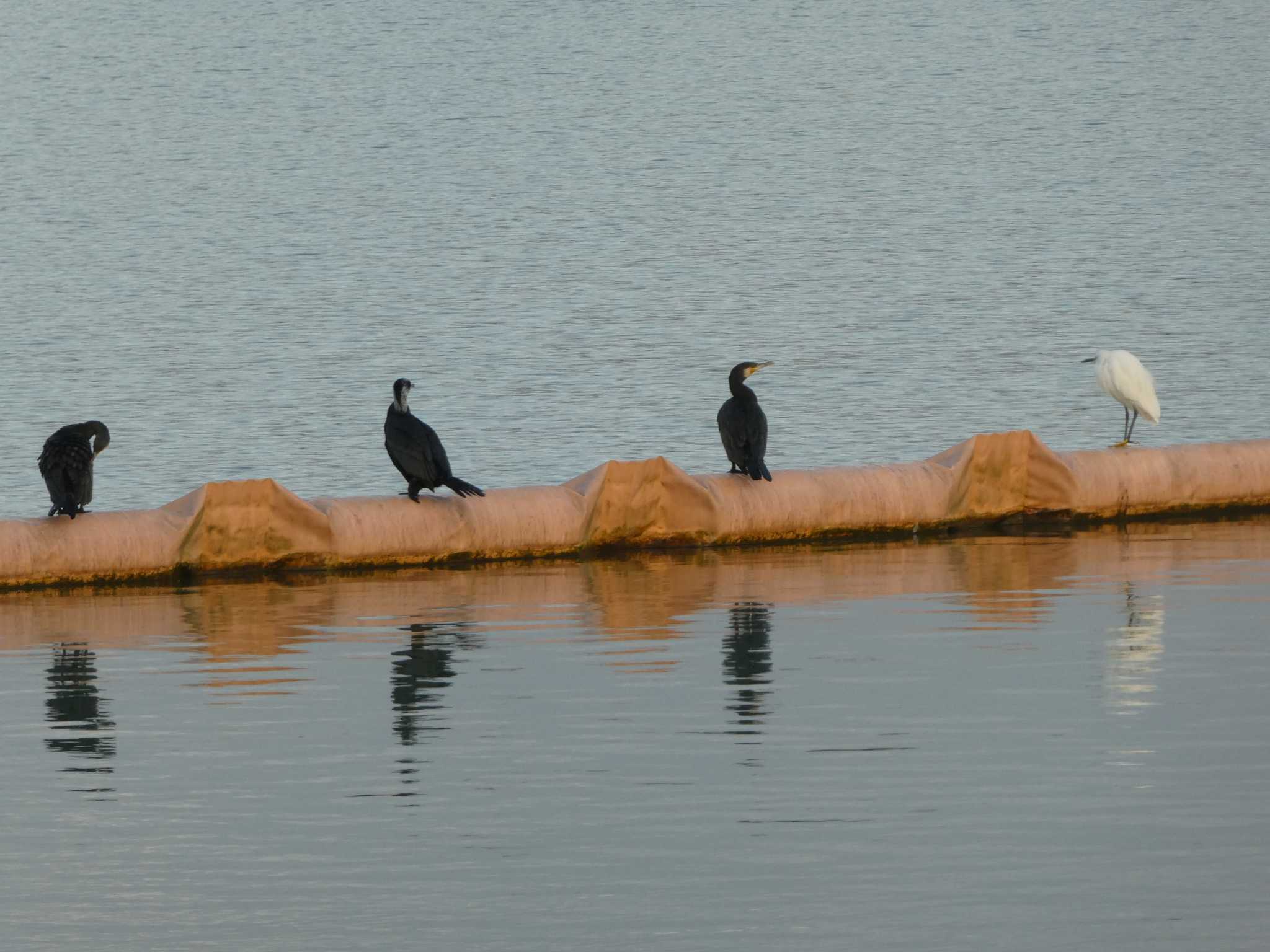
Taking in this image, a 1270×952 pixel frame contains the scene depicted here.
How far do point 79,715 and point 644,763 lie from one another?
102 inches

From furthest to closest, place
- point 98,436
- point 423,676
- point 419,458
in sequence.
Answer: point 98,436
point 419,458
point 423,676

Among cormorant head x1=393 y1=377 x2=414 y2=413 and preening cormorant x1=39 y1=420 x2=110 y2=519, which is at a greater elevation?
cormorant head x1=393 y1=377 x2=414 y2=413

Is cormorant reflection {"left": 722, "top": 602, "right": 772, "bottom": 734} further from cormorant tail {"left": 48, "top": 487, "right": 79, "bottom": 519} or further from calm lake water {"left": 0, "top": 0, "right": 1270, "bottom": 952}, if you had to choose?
cormorant tail {"left": 48, "top": 487, "right": 79, "bottom": 519}

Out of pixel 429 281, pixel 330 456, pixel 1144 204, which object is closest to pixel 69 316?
pixel 429 281

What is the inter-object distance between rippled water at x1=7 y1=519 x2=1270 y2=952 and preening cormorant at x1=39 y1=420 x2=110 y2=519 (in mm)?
591

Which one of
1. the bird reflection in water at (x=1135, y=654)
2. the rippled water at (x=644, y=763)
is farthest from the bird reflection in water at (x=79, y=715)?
the bird reflection in water at (x=1135, y=654)

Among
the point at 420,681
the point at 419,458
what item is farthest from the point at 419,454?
the point at 420,681

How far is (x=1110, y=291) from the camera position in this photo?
5456 cm

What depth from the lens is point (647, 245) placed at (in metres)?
63.1

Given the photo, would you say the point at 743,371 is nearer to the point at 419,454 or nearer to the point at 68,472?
the point at 419,454

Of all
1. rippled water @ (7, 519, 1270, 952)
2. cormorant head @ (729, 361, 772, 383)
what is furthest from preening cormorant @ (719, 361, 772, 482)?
rippled water @ (7, 519, 1270, 952)

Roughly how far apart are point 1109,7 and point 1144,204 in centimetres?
3602

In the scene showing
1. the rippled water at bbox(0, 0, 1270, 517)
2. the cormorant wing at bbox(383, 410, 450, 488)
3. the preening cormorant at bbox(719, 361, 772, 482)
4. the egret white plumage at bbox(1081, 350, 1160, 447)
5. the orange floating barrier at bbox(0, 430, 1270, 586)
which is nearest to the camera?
the orange floating barrier at bbox(0, 430, 1270, 586)

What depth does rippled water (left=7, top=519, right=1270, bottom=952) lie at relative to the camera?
748 cm
